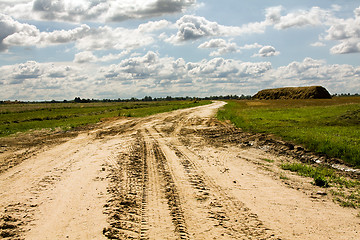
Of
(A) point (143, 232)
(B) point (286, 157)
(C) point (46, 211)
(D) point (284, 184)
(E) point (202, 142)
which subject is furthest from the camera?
(E) point (202, 142)

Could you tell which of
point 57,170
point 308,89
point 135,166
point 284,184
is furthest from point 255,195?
point 308,89

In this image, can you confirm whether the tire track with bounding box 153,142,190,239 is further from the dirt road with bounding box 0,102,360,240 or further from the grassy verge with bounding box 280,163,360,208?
the grassy verge with bounding box 280,163,360,208

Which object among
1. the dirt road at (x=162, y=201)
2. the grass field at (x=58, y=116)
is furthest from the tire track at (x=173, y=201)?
the grass field at (x=58, y=116)

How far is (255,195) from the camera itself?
628cm

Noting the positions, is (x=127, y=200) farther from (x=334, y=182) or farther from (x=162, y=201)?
(x=334, y=182)

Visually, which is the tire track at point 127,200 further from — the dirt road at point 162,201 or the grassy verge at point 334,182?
the grassy verge at point 334,182

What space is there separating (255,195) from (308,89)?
337 ft

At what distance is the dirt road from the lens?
A: 4.48 metres

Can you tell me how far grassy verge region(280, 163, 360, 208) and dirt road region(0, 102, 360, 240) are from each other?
12.7 inches

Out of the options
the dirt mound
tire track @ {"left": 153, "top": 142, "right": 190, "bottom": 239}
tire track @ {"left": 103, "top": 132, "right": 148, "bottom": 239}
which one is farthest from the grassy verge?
the dirt mound

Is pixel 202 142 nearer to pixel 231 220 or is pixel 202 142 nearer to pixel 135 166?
pixel 135 166

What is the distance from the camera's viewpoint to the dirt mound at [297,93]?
9081cm

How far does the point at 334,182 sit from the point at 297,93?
10356cm

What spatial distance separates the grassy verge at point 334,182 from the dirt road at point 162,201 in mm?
323
